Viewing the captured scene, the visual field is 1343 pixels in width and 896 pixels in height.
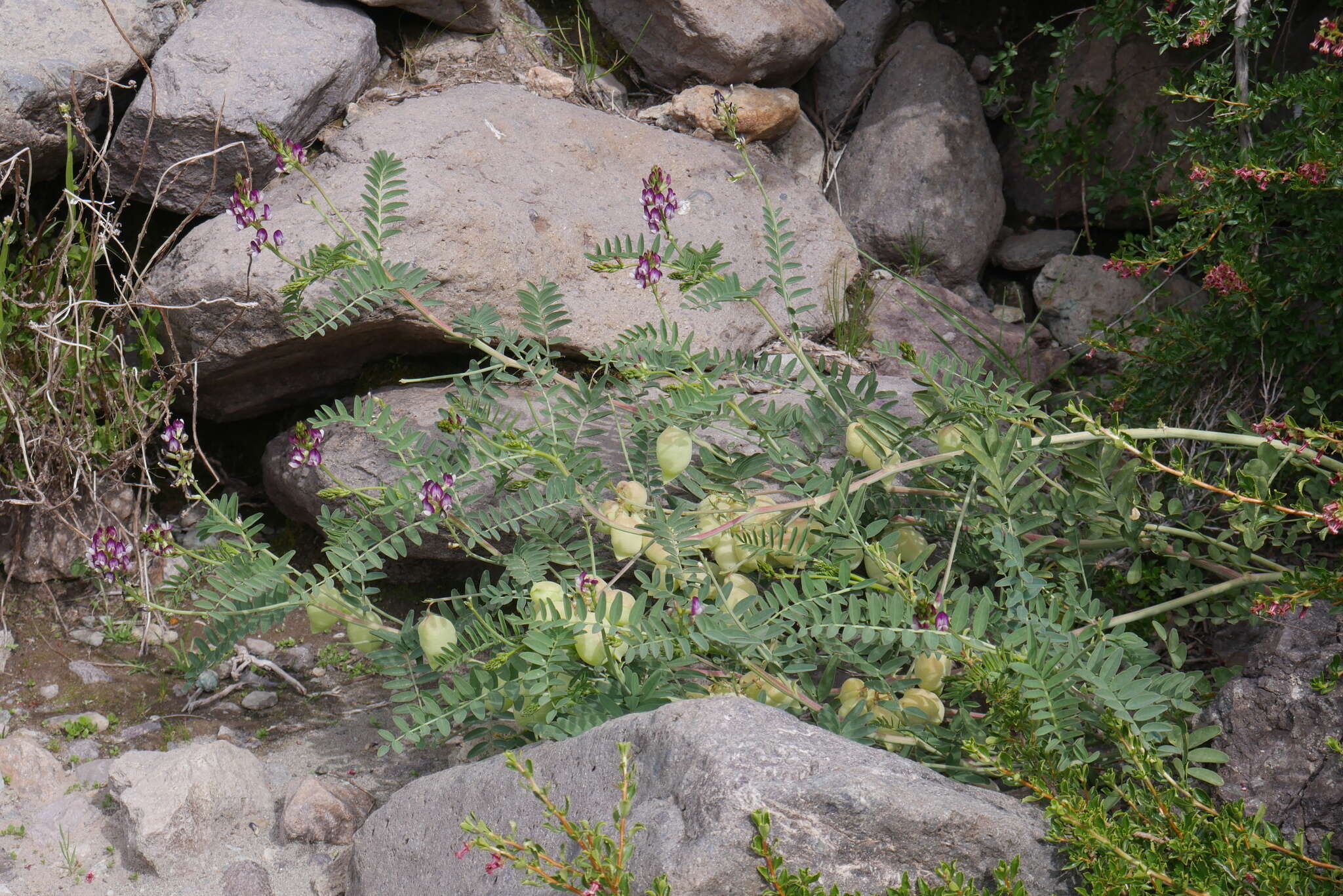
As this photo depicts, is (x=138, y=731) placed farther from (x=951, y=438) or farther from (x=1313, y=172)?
(x=1313, y=172)

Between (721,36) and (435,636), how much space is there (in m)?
2.52

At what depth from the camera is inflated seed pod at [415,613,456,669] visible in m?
2.23

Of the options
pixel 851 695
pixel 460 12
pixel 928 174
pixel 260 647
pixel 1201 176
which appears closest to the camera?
pixel 851 695

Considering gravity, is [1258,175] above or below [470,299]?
above

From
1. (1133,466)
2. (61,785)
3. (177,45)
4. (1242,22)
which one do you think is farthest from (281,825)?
(1242,22)

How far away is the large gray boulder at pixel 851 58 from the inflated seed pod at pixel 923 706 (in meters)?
2.83

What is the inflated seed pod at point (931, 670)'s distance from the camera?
2080 mm

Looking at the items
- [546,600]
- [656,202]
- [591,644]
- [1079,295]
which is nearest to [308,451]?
[546,600]

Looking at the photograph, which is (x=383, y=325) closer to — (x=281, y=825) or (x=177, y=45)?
(x=177, y=45)

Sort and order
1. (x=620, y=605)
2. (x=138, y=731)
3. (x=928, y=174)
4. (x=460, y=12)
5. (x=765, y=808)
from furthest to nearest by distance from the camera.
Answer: (x=928, y=174) → (x=460, y=12) → (x=138, y=731) → (x=620, y=605) → (x=765, y=808)

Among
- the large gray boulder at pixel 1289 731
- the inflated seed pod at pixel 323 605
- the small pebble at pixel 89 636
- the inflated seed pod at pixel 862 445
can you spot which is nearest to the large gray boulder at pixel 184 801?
the inflated seed pod at pixel 323 605

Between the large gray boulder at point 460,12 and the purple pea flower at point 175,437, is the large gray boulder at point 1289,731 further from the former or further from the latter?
the large gray boulder at point 460,12

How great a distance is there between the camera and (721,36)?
153 inches

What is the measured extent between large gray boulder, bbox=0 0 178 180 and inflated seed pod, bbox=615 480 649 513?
6.59 feet
